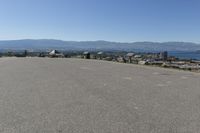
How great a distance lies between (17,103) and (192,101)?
4.05 metres

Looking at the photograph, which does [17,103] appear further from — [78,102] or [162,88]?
[162,88]

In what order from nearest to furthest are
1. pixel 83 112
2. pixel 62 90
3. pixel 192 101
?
pixel 83 112 → pixel 192 101 → pixel 62 90

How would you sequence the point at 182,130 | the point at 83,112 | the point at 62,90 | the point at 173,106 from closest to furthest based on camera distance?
the point at 182,130 < the point at 83,112 < the point at 173,106 < the point at 62,90

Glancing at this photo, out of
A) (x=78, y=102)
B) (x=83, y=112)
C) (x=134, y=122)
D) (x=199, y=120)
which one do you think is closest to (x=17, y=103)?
(x=78, y=102)

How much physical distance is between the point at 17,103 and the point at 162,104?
3259mm

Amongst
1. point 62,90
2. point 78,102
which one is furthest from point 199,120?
point 62,90

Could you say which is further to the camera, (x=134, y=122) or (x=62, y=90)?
(x=62, y=90)

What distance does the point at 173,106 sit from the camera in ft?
21.3

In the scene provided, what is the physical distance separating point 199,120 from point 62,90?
445 centimetres

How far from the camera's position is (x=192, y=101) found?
7.07 meters

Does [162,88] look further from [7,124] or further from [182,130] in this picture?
[7,124]

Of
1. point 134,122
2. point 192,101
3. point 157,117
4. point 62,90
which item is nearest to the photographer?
point 134,122

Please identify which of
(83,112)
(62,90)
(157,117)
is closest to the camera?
(157,117)

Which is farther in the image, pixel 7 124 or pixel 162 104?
pixel 162 104
